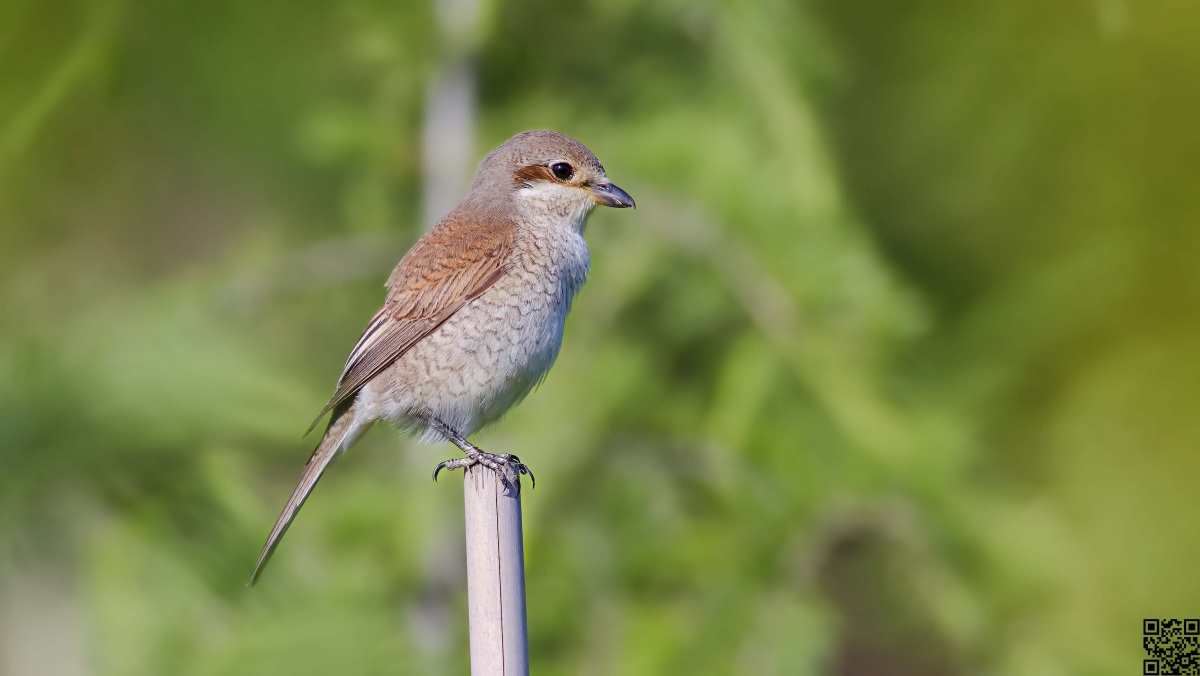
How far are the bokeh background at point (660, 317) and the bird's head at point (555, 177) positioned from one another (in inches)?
35.7

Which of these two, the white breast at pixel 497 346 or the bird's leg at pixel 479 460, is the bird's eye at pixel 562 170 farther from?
the bird's leg at pixel 479 460

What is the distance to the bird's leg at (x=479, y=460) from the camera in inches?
107

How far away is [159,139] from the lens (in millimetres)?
4367

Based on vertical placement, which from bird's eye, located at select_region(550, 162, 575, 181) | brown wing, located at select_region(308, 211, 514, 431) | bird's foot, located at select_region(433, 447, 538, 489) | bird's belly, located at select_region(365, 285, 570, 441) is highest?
bird's eye, located at select_region(550, 162, 575, 181)

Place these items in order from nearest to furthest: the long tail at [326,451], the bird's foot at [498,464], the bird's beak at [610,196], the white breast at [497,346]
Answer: the bird's foot at [498,464], the long tail at [326,451], the white breast at [497,346], the bird's beak at [610,196]

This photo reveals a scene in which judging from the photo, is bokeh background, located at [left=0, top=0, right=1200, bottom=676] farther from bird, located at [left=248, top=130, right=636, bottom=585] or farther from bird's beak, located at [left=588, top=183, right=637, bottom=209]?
bird's beak, located at [left=588, top=183, right=637, bottom=209]

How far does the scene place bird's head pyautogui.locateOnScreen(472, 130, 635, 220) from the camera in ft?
10.4

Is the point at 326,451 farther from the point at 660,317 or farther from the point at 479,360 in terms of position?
the point at 660,317

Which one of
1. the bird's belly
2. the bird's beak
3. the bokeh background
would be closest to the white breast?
the bird's belly

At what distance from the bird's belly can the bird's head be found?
0.94 ft

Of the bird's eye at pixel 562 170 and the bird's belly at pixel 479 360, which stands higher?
the bird's eye at pixel 562 170

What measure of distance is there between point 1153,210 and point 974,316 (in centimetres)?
80

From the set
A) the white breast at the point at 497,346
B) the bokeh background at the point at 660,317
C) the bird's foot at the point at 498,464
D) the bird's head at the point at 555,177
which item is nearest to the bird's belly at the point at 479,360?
the white breast at the point at 497,346

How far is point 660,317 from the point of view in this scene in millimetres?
4348
